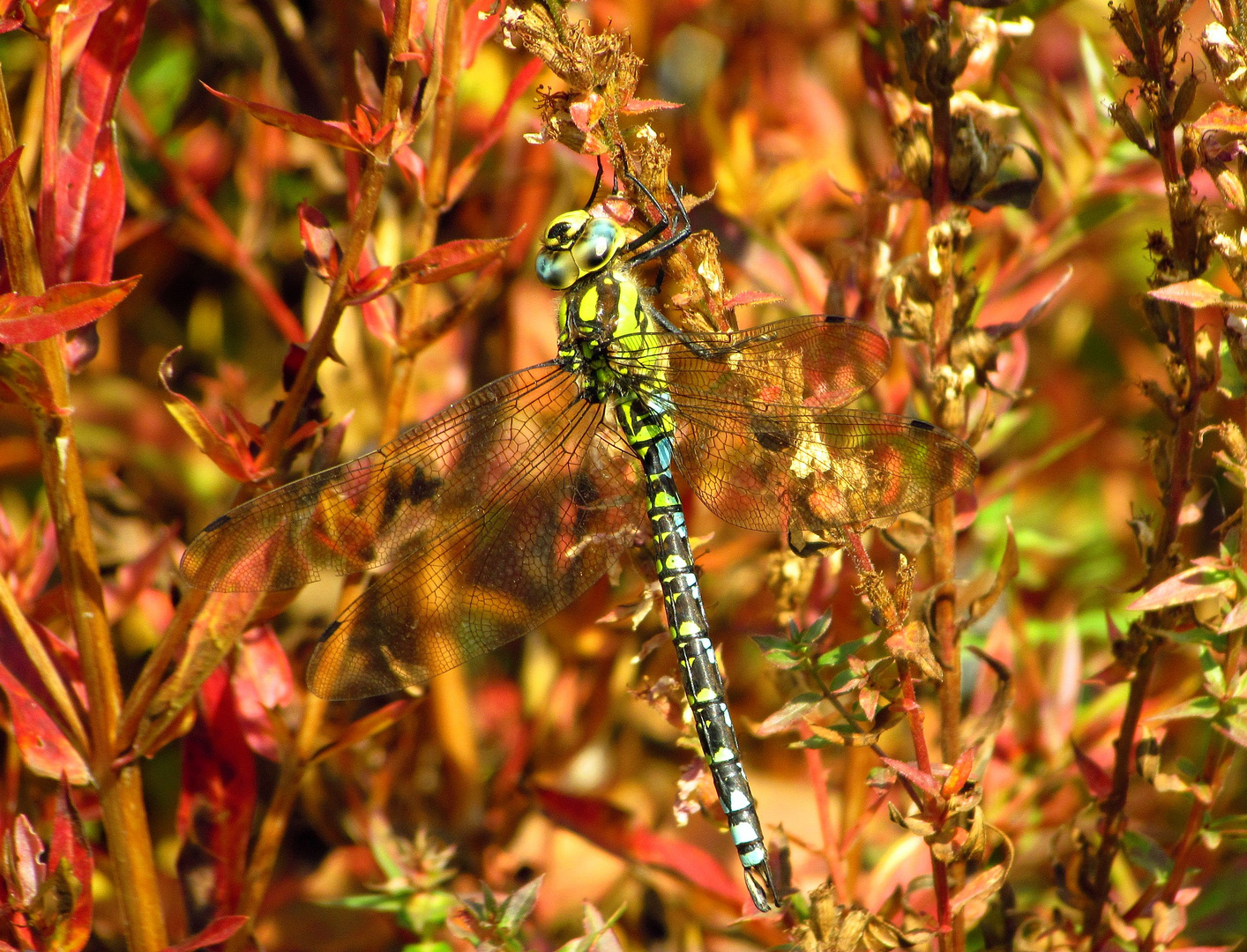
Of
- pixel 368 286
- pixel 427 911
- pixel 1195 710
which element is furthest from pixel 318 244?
pixel 1195 710

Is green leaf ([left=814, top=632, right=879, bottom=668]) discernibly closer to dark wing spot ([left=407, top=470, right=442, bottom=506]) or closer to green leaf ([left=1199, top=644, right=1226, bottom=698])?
green leaf ([left=1199, top=644, right=1226, bottom=698])

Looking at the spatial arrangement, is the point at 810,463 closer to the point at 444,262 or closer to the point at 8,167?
the point at 444,262

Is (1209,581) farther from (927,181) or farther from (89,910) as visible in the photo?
(89,910)

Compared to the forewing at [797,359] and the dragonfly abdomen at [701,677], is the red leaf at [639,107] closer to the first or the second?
the forewing at [797,359]

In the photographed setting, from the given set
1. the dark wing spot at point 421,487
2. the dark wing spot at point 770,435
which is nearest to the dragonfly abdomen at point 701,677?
the dark wing spot at point 770,435

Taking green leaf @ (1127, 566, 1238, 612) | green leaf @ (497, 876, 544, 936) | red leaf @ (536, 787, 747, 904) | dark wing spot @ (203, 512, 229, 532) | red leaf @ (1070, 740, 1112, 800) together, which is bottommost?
red leaf @ (536, 787, 747, 904)

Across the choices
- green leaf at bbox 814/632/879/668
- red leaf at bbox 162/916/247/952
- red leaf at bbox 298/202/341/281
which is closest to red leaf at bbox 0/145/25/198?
red leaf at bbox 298/202/341/281
